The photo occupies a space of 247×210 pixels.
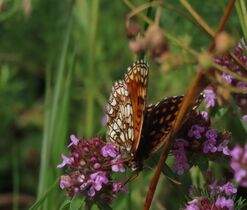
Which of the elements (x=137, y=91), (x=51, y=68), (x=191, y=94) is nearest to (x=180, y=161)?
(x=137, y=91)

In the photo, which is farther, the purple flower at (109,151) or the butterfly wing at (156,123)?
the purple flower at (109,151)

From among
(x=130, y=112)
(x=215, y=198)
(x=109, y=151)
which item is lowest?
(x=215, y=198)

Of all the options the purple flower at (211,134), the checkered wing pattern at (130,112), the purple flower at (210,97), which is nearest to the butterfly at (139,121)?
the checkered wing pattern at (130,112)

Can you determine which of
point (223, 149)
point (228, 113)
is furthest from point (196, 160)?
point (228, 113)

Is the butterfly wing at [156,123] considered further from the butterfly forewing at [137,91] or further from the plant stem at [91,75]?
the plant stem at [91,75]

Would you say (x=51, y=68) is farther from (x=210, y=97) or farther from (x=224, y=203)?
(x=224, y=203)

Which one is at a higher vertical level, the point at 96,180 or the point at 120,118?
the point at 120,118

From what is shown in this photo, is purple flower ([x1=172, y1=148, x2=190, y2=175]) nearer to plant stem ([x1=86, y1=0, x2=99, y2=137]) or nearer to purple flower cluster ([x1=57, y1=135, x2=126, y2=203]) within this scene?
purple flower cluster ([x1=57, y1=135, x2=126, y2=203])

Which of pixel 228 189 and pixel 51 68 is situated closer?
pixel 228 189
